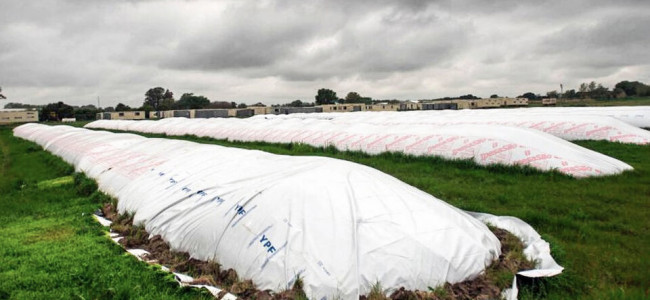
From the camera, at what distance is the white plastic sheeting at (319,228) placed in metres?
4.21

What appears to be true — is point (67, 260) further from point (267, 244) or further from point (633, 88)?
point (633, 88)

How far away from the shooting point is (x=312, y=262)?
4.25 metres

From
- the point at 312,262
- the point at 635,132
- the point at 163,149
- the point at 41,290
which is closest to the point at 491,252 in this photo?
the point at 312,262

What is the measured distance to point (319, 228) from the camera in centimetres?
457

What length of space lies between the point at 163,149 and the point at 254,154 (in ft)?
11.8

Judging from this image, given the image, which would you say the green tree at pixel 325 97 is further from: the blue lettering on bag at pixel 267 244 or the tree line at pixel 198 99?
the blue lettering on bag at pixel 267 244

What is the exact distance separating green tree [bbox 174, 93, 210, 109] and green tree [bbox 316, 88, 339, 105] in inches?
1457

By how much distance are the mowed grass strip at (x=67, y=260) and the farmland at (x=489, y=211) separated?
0.02m

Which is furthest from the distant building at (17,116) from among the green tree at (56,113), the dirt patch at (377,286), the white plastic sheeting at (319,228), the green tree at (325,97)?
the dirt patch at (377,286)

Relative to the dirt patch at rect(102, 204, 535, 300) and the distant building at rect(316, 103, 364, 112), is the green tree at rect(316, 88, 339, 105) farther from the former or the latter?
the dirt patch at rect(102, 204, 535, 300)

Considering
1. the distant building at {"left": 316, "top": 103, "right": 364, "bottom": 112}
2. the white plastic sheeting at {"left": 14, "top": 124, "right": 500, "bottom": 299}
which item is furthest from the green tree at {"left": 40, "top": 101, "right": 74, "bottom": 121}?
the white plastic sheeting at {"left": 14, "top": 124, "right": 500, "bottom": 299}

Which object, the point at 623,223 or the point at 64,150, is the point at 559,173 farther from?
the point at 64,150

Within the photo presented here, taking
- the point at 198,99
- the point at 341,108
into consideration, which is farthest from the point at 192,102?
the point at 341,108

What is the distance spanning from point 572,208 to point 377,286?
223 inches
